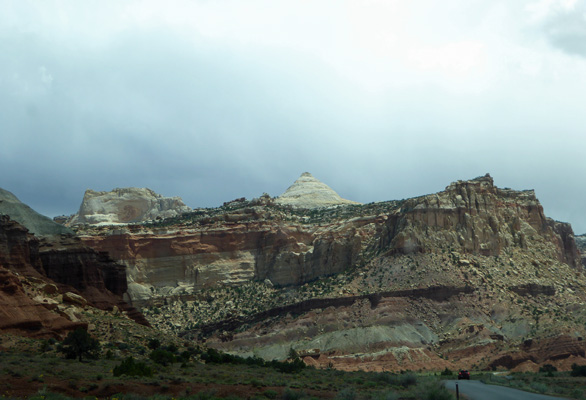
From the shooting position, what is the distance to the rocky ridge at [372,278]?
88.2 m

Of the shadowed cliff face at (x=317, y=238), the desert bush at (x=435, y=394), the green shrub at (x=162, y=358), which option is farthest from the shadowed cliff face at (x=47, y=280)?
the shadowed cliff face at (x=317, y=238)

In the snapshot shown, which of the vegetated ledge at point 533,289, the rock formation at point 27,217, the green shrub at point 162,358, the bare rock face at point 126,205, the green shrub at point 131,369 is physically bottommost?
the green shrub at point 131,369

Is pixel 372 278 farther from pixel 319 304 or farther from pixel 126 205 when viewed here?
pixel 126 205

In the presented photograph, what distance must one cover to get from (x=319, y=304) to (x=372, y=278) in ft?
28.7

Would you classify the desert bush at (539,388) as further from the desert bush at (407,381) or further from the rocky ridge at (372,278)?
the rocky ridge at (372,278)

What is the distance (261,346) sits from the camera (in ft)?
316

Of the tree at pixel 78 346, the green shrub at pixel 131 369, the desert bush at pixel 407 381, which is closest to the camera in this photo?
the green shrub at pixel 131 369

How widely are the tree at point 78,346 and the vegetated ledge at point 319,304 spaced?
54.1 metres

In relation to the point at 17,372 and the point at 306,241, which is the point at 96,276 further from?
the point at 306,241

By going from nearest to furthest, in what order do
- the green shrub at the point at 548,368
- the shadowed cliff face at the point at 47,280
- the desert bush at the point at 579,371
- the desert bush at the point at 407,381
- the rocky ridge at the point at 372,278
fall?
the desert bush at the point at 407,381 < the shadowed cliff face at the point at 47,280 < the desert bush at the point at 579,371 < the green shrub at the point at 548,368 < the rocky ridge at the point at 372,278

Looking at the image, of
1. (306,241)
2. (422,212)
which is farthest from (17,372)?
(306,241)

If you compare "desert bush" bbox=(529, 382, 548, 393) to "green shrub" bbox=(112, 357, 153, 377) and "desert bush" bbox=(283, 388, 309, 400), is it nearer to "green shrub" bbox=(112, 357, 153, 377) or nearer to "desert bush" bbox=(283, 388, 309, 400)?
"desert bush" bbox=(283, 388, 309, 400)

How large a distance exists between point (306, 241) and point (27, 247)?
6830cm

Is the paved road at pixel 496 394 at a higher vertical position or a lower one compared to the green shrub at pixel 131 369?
lower
